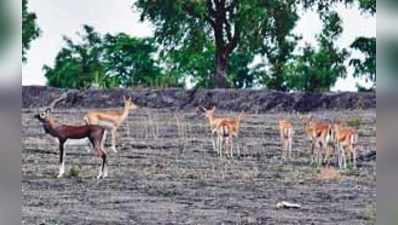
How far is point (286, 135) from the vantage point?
2.68 metres

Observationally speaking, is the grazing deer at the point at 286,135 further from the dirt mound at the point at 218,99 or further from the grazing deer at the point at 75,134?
the grazing deer at the point at 75,134

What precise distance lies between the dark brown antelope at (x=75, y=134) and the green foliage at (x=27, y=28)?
0.82ft

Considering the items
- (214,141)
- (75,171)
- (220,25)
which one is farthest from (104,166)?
(220,25)

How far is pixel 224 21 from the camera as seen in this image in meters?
2.71

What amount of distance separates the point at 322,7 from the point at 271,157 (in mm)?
529

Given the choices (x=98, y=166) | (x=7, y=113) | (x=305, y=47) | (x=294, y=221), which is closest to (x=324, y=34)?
(x=305, y=47)

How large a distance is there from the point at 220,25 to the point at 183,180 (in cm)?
54

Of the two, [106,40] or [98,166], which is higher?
[106,40]

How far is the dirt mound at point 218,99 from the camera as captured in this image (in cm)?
267

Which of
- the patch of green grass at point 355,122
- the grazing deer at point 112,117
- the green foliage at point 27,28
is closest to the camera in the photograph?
the green foliage at point 27,28

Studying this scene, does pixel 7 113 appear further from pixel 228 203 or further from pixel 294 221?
pixel 294 221

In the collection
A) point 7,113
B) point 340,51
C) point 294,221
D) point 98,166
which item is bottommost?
point 294,221

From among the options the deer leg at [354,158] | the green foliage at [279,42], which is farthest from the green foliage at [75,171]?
the deer leg at [354,158]

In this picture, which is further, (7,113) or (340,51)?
(340,51)
